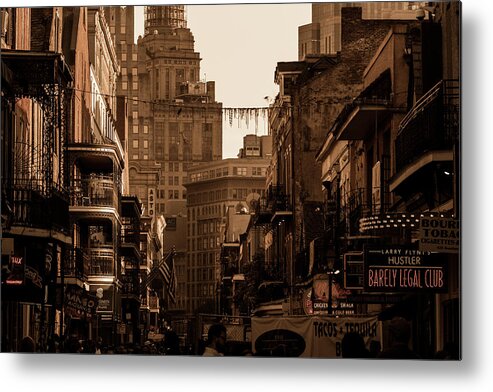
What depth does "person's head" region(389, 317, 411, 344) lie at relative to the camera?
960cm

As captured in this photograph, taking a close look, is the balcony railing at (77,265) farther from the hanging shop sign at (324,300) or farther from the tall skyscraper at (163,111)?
the hanging shop sign at (324,300)

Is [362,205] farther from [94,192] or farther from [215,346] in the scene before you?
[94,192]

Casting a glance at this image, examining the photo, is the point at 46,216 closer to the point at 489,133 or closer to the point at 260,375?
the point at 260,375

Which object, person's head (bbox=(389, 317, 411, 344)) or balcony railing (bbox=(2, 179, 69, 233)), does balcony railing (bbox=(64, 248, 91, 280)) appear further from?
person's head (bbox=(389, 317, 411, 344))

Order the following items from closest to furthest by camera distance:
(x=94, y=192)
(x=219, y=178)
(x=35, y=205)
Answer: (x=35, y=205), (x=219, y=178), (x=94, y=192)

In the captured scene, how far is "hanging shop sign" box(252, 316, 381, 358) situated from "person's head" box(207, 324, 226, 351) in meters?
0.19

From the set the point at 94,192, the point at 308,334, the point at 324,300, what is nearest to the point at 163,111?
the point at 94,192

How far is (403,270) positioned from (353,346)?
54 centimetres

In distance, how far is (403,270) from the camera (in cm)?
963

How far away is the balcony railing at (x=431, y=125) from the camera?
9461mm

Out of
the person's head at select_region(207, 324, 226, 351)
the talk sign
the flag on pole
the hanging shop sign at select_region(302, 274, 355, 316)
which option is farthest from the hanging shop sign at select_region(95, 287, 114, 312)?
the talk sign

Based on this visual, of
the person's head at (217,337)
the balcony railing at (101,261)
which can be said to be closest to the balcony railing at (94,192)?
the balcony railing at (101,261)

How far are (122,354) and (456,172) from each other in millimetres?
2303

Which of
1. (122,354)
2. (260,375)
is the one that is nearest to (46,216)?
(122,354)
